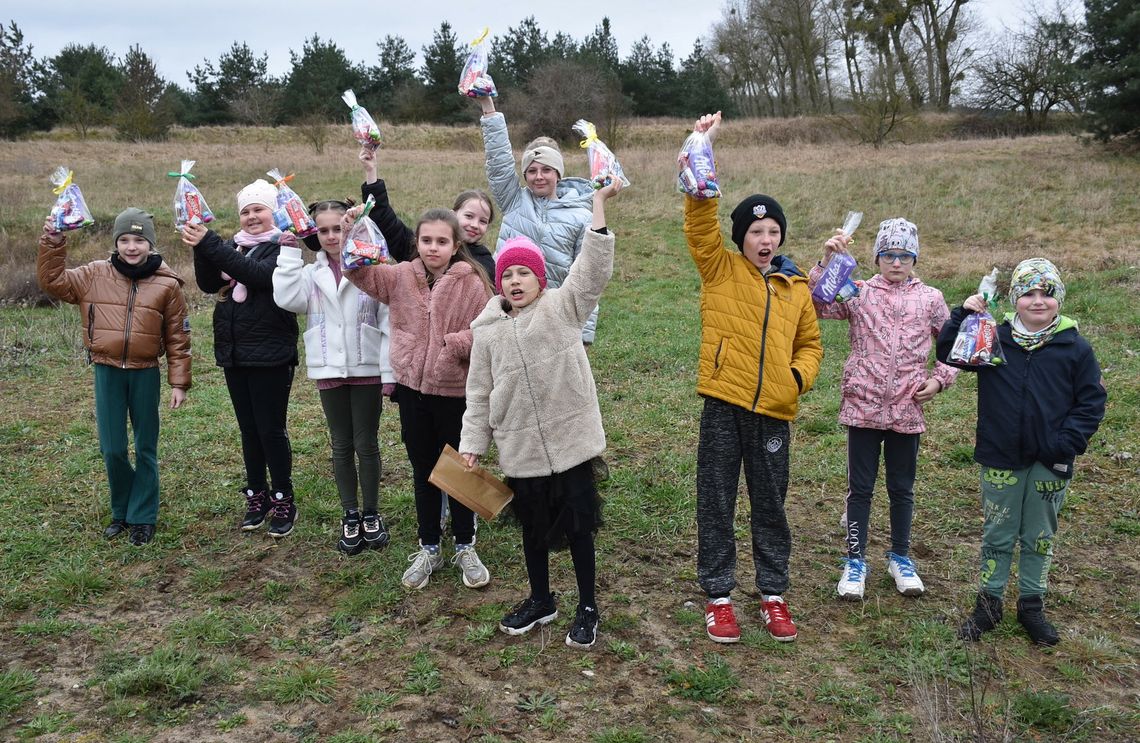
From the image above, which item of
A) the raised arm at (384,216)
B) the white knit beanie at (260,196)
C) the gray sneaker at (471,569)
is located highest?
the white knit beanie at (260,196)

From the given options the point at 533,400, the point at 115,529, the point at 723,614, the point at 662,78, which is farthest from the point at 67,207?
the point at 662,78

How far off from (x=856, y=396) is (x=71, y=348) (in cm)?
931

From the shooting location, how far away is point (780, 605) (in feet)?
12.5

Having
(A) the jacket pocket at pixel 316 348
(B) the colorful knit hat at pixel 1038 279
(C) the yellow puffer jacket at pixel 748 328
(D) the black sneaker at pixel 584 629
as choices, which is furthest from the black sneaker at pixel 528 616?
(B) the colorful knit hat at pixel 1038 279

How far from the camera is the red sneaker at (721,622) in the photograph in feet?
12.1

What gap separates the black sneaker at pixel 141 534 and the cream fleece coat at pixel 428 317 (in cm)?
200

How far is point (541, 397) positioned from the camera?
3.51 meters

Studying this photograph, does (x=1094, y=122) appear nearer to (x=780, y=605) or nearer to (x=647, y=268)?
(x=647, y=268)

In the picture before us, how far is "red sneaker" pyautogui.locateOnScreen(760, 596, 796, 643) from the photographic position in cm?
370

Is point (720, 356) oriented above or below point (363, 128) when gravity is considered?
below

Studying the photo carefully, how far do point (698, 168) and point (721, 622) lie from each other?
2.02 m

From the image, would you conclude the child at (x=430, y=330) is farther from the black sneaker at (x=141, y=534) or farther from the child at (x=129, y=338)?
the black sneaker at (x=141, y=534)

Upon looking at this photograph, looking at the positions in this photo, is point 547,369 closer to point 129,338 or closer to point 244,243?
point 244,243

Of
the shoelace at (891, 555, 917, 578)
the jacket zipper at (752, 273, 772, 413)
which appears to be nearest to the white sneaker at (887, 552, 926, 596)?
the shoelace at (891, 555, 917, 578)
